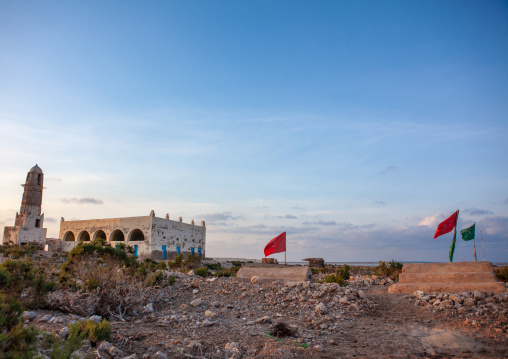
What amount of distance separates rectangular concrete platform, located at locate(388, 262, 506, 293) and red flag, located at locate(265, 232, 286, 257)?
5.14 m

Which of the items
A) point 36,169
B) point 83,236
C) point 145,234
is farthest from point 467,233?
point 36,169

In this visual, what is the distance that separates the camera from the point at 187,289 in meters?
10.3

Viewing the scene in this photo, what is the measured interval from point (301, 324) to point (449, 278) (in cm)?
560

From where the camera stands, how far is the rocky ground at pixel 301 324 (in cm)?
555

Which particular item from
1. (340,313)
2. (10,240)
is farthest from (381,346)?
(10,240)

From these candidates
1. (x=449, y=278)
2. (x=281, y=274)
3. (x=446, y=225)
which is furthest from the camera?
(x=446, y=225)

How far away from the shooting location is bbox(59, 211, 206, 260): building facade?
31.7m

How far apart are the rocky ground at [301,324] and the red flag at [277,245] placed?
13.2ft

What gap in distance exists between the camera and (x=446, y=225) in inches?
518

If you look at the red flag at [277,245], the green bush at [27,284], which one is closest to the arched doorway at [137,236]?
the red flag at [277,245]

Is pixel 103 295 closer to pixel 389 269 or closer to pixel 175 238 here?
pixel 389 269

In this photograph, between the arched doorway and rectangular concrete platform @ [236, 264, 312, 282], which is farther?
the arched doorway

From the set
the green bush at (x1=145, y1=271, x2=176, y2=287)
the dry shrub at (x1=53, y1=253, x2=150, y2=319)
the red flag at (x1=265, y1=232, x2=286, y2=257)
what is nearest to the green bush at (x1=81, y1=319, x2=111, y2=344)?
the dry shrub at (x1=53, y1=253, x2=150, y2=319)

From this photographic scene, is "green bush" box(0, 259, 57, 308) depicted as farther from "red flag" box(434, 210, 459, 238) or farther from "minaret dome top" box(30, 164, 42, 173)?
"minaret dome top" box(30, 164, 42, 173)
